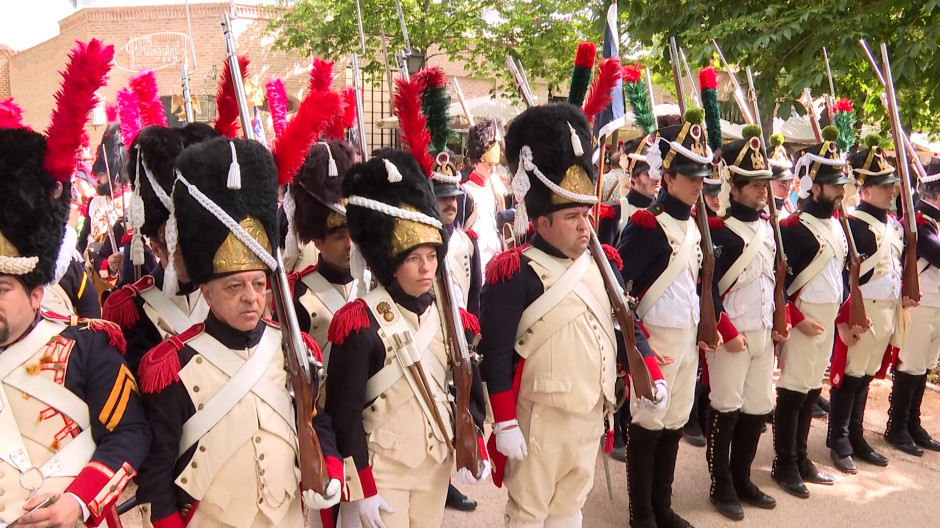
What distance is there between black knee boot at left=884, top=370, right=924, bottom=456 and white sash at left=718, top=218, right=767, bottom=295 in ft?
7.81

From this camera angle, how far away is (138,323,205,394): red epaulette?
7.81 feet

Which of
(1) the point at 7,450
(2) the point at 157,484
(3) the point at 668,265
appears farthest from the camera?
(3) the point at 668,265

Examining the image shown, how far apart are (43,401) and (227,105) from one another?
134 cm

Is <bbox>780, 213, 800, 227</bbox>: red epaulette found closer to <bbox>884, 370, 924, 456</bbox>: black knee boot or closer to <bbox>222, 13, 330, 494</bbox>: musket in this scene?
<bbox>884, 370, 924, 456</bbox>: black knee boot

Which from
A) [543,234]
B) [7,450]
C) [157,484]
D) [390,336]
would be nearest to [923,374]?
[543,234]

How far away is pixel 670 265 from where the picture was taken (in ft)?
13.5

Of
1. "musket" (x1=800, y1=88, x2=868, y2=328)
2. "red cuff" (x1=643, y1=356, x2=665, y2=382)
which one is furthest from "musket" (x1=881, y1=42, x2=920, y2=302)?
"red cuff" (x1=643, y1=356, x2=665, y2=382)

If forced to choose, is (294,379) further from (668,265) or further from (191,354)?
(668,265)

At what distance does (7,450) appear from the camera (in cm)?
213

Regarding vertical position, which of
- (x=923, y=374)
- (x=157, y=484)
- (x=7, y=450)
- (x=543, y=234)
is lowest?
(x=923, y=374)

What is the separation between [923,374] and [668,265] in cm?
330

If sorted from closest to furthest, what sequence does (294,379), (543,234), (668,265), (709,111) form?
(294,379), (543,234), (668,265), (709,111)

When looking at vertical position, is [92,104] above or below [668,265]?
above

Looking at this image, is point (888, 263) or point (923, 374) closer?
point (888, 263)
